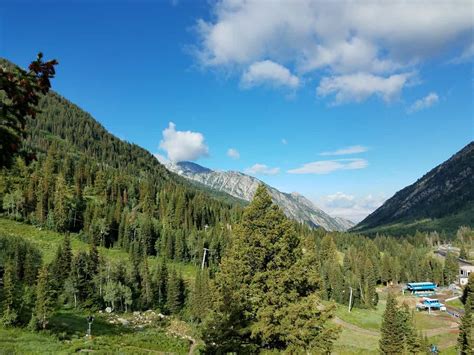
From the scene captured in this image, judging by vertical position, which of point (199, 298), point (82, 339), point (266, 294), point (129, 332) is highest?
point (266, 294)

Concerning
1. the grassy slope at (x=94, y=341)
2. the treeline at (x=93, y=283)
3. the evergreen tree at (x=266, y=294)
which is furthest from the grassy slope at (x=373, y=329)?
the evergreen tree at (x=266, y=294)

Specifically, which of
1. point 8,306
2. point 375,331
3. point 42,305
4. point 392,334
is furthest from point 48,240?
point 375,331

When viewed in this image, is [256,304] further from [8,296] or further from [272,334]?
[8,296]

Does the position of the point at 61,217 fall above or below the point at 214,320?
above

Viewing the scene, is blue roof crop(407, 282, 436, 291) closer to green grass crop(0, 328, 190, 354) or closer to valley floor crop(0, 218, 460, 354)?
valley floor crop(0, 218, 460, 354)

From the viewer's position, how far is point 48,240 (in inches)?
3917

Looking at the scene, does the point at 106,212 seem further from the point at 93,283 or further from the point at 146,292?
the point at 146,292

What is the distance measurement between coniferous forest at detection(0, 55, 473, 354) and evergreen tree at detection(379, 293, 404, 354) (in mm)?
160

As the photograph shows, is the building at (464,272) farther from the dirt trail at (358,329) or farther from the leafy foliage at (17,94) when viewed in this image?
the leafy foliage at (17,94)

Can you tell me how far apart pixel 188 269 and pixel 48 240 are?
134 ft

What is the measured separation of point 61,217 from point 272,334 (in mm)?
103530

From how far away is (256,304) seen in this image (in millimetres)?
21266

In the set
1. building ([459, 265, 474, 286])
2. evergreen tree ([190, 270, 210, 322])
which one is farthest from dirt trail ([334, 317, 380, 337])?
building ([459, 265, 474, 286])

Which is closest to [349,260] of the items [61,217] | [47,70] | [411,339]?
[411,339]
